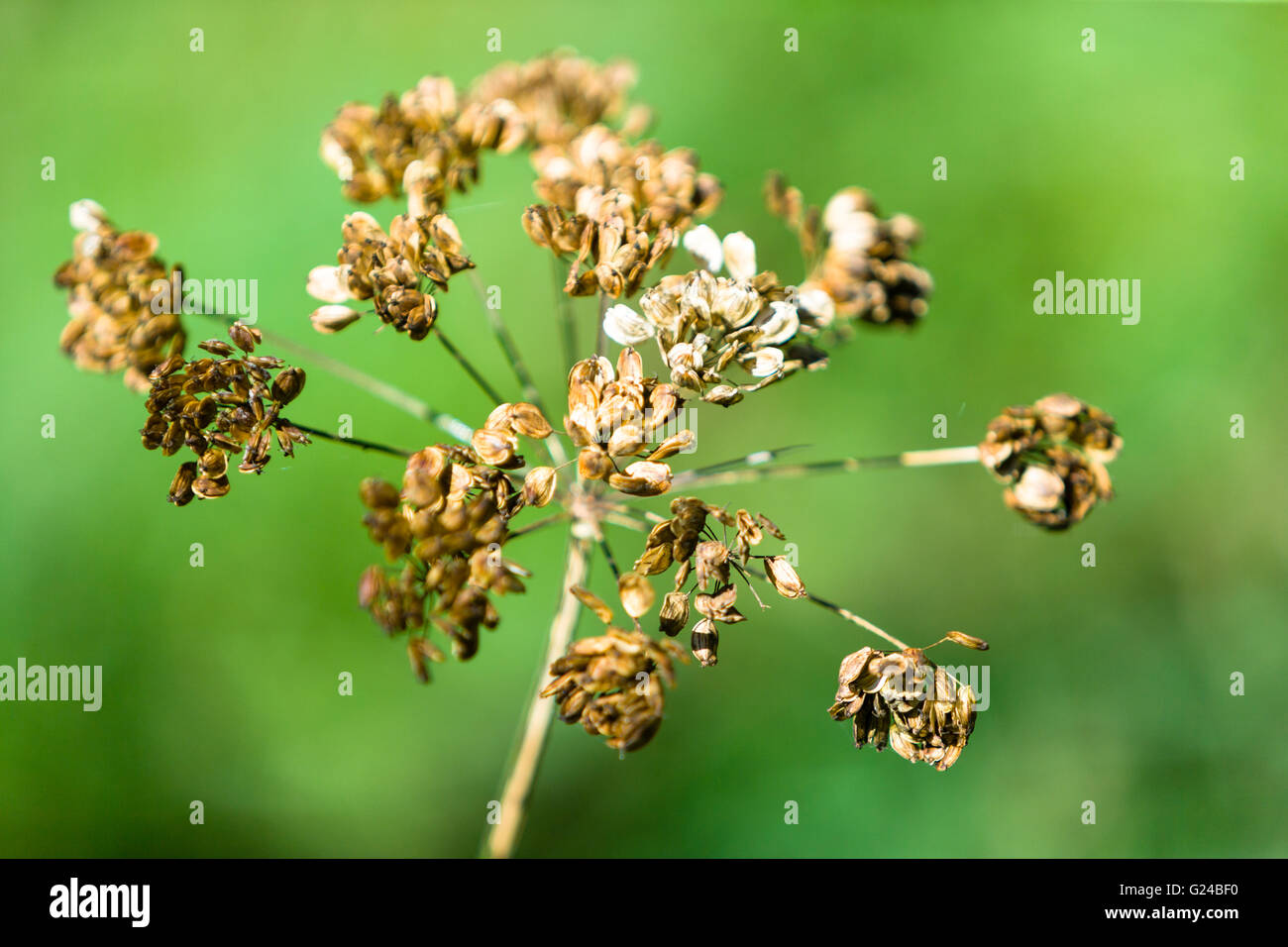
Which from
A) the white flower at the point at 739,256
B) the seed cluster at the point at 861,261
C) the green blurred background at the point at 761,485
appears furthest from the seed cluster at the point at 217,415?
the green blurred background at the point at 761,485

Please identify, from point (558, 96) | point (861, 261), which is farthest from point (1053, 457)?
point (558, 96)

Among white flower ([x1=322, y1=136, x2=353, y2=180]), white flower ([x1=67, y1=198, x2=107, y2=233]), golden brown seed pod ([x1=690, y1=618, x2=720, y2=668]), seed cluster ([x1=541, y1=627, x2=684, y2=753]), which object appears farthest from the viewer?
white flower ([x1=322, y1=136, x2=353, y2=180])

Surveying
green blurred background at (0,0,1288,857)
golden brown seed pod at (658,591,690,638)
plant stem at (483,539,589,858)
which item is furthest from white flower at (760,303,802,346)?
green blurred background at (0,0,1288,857)

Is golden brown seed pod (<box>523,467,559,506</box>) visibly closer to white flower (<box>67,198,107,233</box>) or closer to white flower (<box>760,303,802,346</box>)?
white flower (<box>760,303,802,346</box>)
